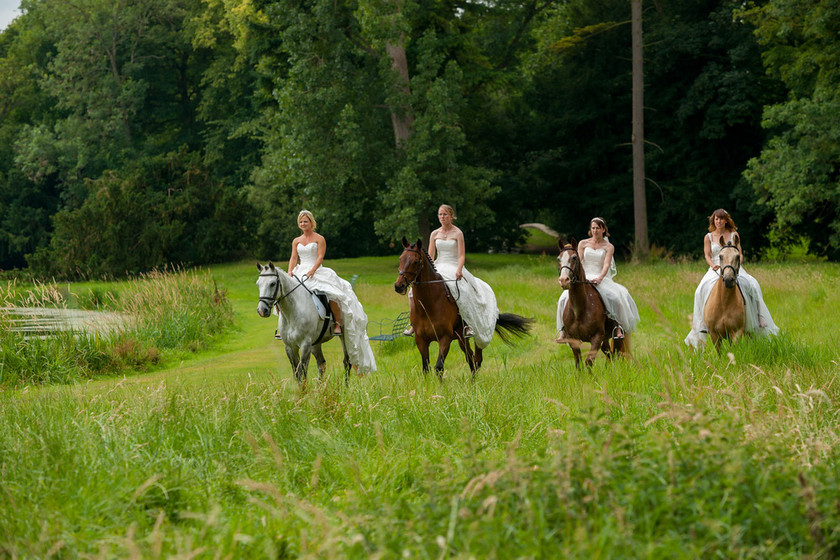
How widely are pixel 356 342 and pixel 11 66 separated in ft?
175

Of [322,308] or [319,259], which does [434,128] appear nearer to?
[319,259]

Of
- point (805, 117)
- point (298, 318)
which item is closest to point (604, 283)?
point (298, 318)

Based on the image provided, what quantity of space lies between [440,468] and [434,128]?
28.3 metres

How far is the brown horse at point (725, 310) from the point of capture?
435 inches

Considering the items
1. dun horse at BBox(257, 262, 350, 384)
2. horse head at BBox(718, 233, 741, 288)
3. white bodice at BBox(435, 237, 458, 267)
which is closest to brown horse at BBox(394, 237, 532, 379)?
white bodice at BBox(435, 237, 458, 267)

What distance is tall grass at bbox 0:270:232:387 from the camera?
45.6 feet

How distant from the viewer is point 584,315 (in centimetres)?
1151

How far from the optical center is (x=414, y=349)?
52.2ft

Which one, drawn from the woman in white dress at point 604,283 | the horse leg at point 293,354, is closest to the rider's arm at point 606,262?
the woman in white dress at point 604,283

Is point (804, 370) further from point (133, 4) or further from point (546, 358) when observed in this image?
point (133, 4)

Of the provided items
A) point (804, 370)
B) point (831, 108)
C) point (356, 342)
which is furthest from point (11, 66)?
point (804, 370)

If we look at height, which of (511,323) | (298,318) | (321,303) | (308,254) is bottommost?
(511,323)

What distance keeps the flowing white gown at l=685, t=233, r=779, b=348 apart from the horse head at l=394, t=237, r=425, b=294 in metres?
3.47

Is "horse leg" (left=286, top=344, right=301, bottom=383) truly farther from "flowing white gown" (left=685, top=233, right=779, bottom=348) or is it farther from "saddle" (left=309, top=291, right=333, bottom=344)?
"flowing white gown" (left=685, top=233, right=779, bottom=348)
